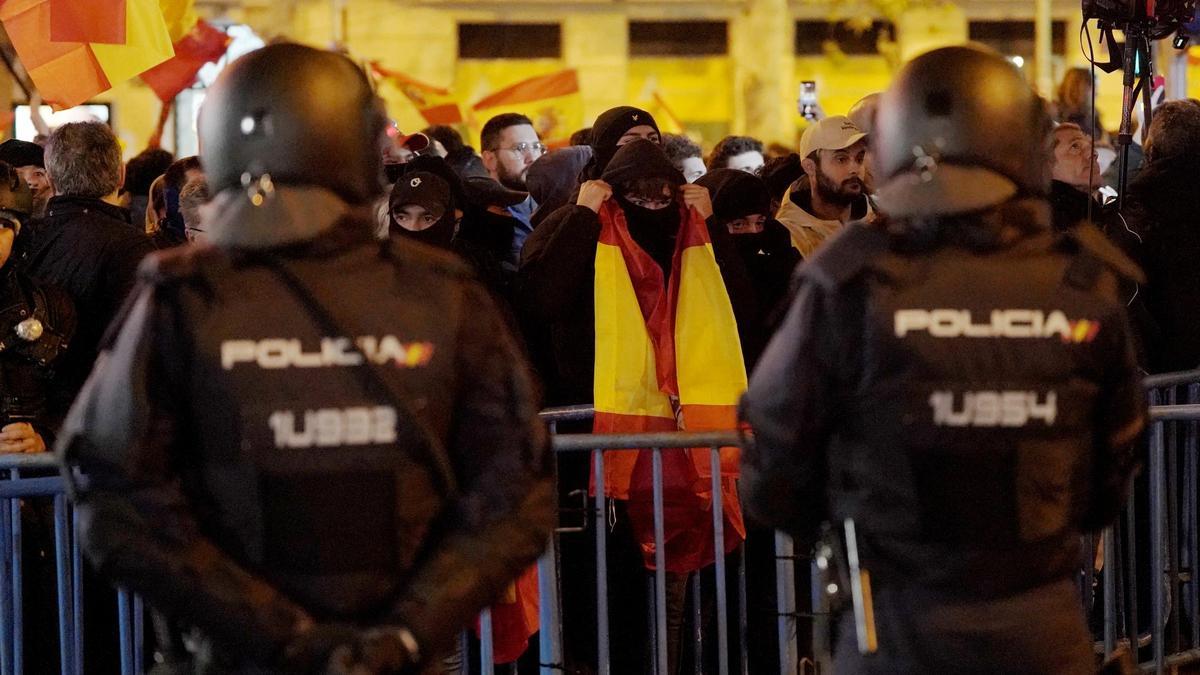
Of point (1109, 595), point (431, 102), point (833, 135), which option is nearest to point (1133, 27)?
point (833, 135)

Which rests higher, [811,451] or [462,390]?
[462,390]

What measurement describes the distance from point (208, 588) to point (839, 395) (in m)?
1.22

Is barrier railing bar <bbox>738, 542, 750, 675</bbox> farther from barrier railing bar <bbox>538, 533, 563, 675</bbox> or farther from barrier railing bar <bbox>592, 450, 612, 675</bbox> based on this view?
barrier railing bar <bbox>538, 533, 563, 675</bbox>

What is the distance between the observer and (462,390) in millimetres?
3053

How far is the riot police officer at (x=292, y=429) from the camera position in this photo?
111 inches

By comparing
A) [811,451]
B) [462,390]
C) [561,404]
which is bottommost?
[561,404]

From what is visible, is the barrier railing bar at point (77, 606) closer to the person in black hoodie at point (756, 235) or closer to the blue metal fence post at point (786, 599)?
the blue metal fence post at point (786, 599)

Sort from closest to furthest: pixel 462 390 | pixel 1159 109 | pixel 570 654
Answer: pixel 462 390, pixel 570 654, pixel 1159 109

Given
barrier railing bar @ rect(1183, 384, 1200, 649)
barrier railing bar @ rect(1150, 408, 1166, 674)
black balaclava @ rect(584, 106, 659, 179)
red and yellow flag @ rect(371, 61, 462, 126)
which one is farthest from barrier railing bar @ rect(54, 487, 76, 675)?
red and yellow flag @ rect(371, 61, 462, 126)

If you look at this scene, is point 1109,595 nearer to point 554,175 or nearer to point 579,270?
point 579,270

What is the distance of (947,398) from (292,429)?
120 cm

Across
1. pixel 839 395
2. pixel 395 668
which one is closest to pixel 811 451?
pixel 839 395

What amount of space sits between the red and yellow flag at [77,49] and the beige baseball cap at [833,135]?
8.79ft

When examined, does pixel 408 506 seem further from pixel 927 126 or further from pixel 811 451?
pixel 927 126
